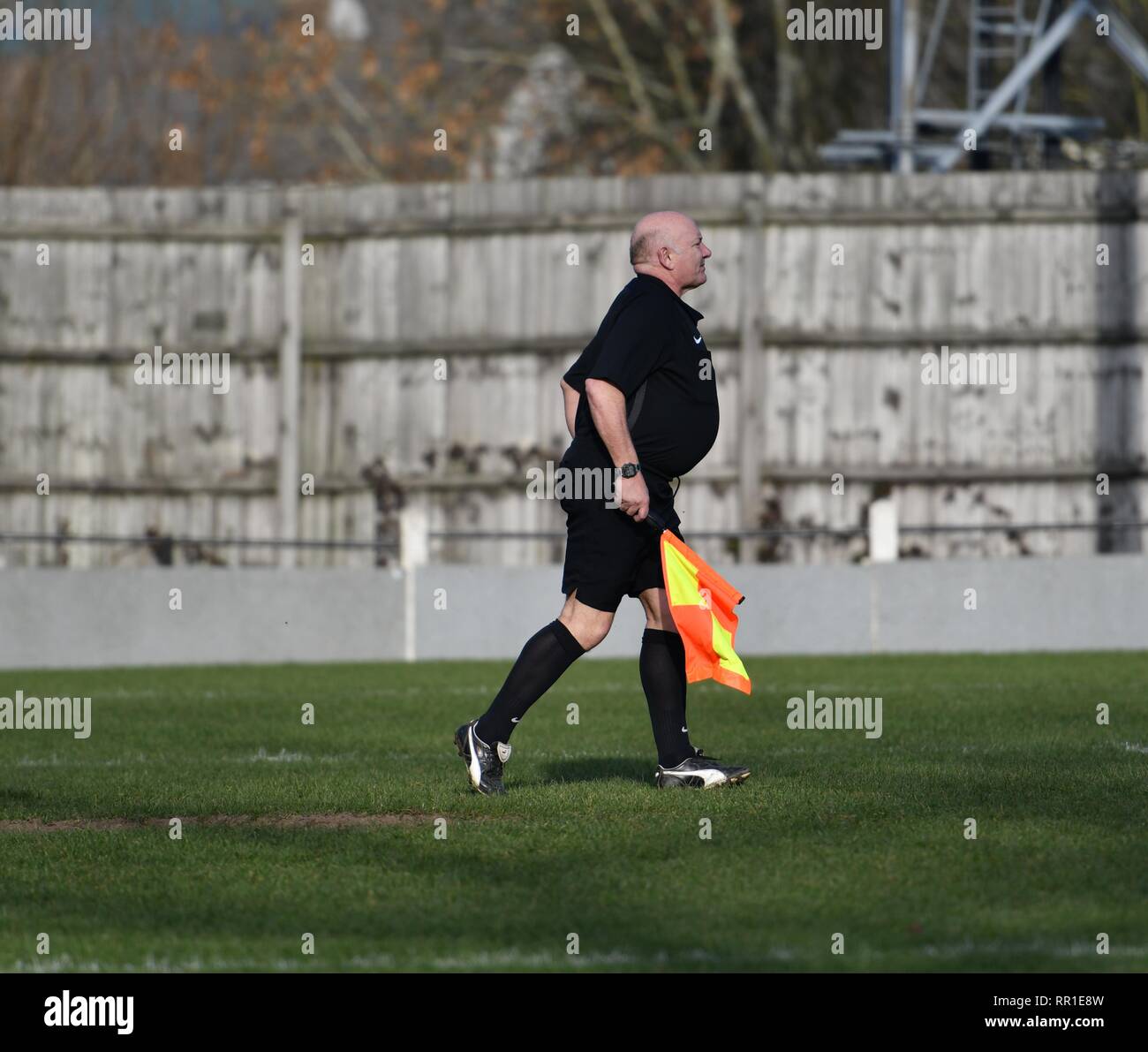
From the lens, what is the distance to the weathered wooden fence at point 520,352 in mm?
19922

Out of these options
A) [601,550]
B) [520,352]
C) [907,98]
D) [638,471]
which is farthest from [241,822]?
[907,98]

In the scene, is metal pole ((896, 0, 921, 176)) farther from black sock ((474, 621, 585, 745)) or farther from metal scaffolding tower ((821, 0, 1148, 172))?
black sock ((474, 621, 585, 745))

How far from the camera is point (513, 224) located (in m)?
20.6

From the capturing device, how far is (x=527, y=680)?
7965 millimetres

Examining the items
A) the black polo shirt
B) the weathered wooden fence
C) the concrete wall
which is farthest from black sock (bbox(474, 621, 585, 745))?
the weathered wooden fence

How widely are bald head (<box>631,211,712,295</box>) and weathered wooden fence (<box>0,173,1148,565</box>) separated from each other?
11624 mm

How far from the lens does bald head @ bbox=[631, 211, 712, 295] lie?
807 cm

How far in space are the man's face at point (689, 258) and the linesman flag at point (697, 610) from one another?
96 cm

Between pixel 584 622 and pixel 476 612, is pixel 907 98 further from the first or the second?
pixel 584 622

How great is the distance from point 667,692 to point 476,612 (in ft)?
31.1

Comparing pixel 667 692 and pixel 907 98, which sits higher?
pixel 907 98

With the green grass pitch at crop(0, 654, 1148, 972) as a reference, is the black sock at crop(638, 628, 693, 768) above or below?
above

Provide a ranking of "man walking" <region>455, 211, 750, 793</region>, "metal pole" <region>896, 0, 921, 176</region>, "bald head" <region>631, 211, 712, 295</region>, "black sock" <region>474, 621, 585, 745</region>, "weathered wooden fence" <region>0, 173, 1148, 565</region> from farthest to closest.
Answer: "metal pole" <region>896, 0, 921, 176</region> → "weathered wooden fence" <region>0, 173, 1148, 565</region> → "bald head" <region>631, 211, 712, 295</region> → "black sock" <region>474, 621, 585, 745</region> → "man walking" <region>455, 211, 750, 793</region>
